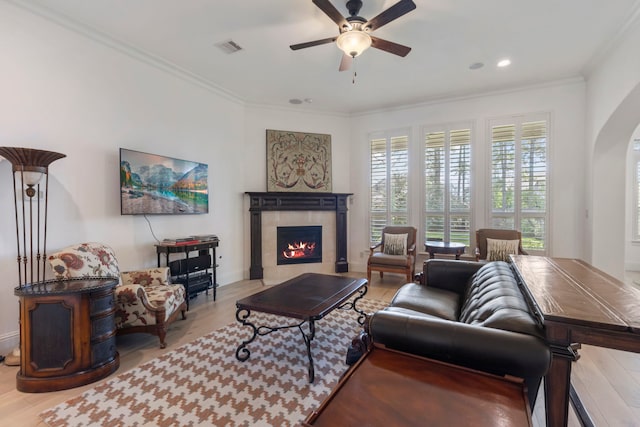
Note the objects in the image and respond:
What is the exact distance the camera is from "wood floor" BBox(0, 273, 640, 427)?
6.14 ft

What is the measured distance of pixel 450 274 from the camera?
118 inches

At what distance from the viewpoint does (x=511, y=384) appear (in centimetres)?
111

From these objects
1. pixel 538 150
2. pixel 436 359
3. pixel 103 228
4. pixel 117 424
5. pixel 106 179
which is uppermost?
pixel 538 150

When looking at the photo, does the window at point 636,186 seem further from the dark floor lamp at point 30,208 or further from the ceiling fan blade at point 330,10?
the dark floor lamp at point 30,208

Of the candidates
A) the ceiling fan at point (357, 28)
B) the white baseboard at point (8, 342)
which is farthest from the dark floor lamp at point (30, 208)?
the ceiling fan at point (357, 28)

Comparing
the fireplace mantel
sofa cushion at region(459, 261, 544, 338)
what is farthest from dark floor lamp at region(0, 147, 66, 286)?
sofa cushion at region(459, 261, 544, 338)

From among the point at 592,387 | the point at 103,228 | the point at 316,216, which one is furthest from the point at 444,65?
the point at 103,228

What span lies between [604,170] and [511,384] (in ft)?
14.7

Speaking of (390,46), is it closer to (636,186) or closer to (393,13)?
(393,13)

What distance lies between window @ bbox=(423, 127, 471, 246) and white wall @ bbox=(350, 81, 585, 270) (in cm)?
14

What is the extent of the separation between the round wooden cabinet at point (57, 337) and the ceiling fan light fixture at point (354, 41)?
9.56 ft

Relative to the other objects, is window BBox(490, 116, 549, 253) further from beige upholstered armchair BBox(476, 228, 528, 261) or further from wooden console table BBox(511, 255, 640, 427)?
wooden console table BBox(511, 255, 640, 427)

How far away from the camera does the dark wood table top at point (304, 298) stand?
239 cm

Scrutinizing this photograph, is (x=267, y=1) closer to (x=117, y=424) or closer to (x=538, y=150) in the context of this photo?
(x=117, y=424)
